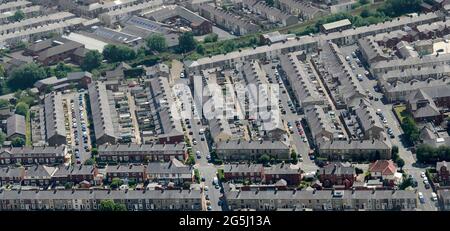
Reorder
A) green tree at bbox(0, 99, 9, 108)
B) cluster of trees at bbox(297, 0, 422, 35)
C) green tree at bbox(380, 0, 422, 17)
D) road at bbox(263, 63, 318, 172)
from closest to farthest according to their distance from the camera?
1. road at bbox(263, 63, 318, 172)
2. green tree at bbox(0, 99, 9, 108)
3. cluster of trees at bbox(297, 0, 422, 35)
4. green tree at bbox(380, 0, 422, 17)

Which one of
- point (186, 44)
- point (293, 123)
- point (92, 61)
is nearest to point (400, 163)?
→ point (293, 123)

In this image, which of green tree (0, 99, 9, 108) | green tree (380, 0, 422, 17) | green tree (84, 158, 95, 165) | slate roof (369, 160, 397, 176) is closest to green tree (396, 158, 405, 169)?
slate roof (369, 160, 397, 176)

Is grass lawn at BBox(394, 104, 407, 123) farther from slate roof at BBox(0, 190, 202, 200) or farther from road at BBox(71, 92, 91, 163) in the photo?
road at BBox(71, 92, 91, 163)

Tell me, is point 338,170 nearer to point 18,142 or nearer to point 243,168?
point 243,168

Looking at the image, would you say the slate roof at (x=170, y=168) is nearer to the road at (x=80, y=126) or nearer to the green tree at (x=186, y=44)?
the road at (x=80, y=126)

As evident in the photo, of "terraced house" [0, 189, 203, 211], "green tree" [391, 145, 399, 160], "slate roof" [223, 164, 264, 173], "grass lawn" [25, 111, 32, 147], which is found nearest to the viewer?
"terraced house" [0, 189, 203, 211]

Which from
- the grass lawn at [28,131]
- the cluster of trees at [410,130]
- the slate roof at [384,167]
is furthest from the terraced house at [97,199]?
the cluster of trees at [410,130]
